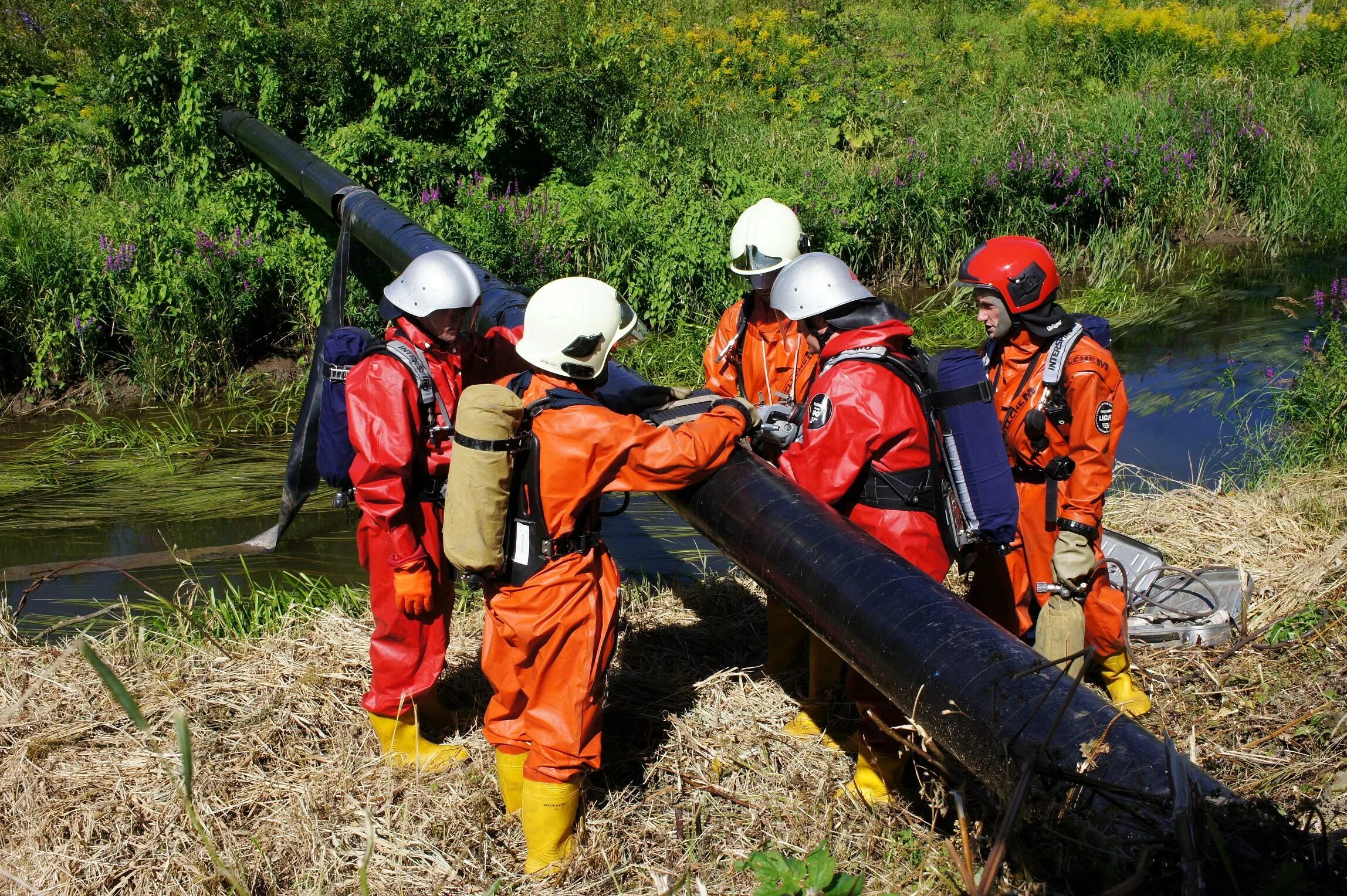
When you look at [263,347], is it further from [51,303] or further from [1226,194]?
[1226,194]

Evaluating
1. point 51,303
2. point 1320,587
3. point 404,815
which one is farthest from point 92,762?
point 51,303

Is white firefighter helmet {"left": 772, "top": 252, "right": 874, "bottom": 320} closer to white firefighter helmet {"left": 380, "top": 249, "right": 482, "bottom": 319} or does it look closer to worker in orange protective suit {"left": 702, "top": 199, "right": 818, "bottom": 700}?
worker in orange protective suit {"left": 702, "top": 199, "right": 818, "bottom": 700}

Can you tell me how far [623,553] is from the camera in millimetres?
7039

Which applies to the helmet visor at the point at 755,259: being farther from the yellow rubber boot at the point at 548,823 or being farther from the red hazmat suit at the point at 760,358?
the yellow rubber boot at the point at 548,823

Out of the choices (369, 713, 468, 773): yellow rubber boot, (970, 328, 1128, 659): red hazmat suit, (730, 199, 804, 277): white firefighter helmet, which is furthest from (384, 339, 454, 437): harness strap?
(970, 328, 1128, 659): red hazmat suit

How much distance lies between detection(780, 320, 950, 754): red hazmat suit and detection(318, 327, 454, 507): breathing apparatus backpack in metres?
1.22

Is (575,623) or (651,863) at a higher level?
(575,623)

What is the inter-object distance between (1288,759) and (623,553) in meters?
4.25

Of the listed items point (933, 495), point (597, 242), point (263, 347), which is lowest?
point (263, 347)

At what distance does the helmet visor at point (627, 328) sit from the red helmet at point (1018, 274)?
152 cm

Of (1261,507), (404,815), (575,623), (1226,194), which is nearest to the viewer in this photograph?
(575,623)

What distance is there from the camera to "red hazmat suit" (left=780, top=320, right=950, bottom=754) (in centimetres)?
358

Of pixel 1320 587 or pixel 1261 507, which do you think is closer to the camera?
pixel 1320 587

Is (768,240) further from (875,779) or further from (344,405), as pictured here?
(875,779)
